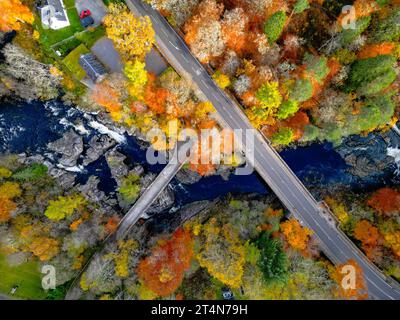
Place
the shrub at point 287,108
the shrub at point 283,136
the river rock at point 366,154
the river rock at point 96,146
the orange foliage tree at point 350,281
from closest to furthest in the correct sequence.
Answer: the shrub at point 287,108 < the shrub at point 283,136 < the orange foliage tree at point 350,281 < the river rock at point 366,154 < the river rock at point 96,146

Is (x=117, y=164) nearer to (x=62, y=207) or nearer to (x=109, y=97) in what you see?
(x=62, y=207)

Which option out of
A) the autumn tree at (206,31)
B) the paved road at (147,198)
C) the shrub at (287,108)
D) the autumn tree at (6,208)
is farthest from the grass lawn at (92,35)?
the shrub at (287,108)

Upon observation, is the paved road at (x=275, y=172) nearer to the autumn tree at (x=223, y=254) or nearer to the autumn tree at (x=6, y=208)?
the autumn tree at (x=223, y=254)

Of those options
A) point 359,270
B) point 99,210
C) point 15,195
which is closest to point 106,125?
point 99,210

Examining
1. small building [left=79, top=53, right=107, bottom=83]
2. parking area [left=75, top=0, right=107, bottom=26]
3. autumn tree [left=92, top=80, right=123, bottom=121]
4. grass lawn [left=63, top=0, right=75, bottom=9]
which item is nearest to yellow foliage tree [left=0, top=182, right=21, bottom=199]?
autumn tree [left=92, top=80, right=123, bottom=121]

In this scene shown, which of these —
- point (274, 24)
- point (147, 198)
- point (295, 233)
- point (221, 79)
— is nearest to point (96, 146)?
point (147, 198)
